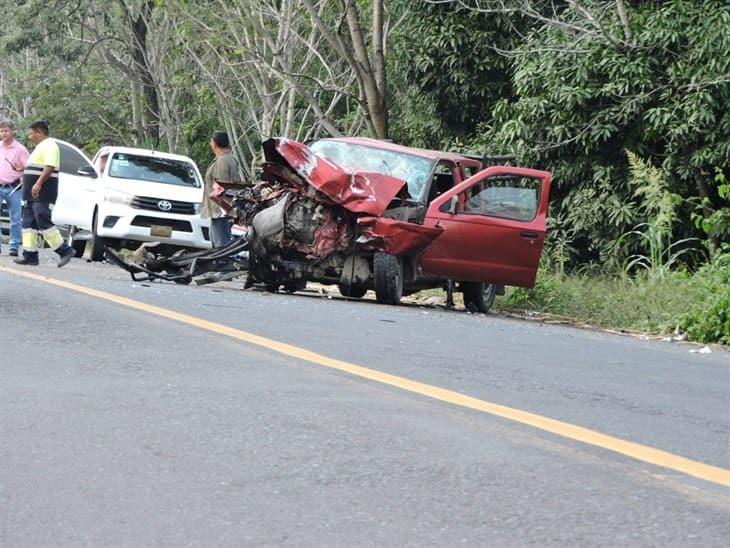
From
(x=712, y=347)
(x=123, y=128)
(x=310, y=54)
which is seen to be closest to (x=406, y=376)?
(x=712, y=347)

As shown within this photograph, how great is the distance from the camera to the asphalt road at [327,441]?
5109 mm

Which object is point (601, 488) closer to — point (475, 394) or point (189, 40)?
point (475, 394)

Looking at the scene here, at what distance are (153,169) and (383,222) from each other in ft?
28.3

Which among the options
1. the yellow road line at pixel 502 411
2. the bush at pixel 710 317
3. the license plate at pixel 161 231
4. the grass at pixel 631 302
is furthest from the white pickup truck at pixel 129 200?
the yellow road line at pixel 502 411

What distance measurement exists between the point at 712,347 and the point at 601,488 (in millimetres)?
8910

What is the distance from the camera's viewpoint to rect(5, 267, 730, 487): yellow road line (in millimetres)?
6332

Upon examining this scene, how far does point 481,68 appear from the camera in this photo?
25.9 metres

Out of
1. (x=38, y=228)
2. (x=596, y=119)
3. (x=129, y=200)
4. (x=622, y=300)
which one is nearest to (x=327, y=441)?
(x=622, y=300)

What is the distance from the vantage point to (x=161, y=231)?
2247 cm

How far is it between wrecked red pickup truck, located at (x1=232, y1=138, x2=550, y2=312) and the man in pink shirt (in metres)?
5.54

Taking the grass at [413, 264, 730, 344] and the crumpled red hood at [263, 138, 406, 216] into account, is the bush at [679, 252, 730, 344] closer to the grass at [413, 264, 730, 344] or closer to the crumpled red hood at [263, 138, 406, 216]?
the grass at [413, 264, 730, 344]

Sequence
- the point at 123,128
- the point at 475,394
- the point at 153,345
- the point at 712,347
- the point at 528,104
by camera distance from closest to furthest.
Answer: the point at 475,394
the point at 153,345
the point at 712,347
the point at 528,104
the point at 123,128

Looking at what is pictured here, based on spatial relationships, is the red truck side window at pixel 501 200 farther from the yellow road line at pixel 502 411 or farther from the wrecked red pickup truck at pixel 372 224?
the yellow road line at pixel 502 411

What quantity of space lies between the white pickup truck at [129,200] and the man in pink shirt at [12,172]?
72cm
